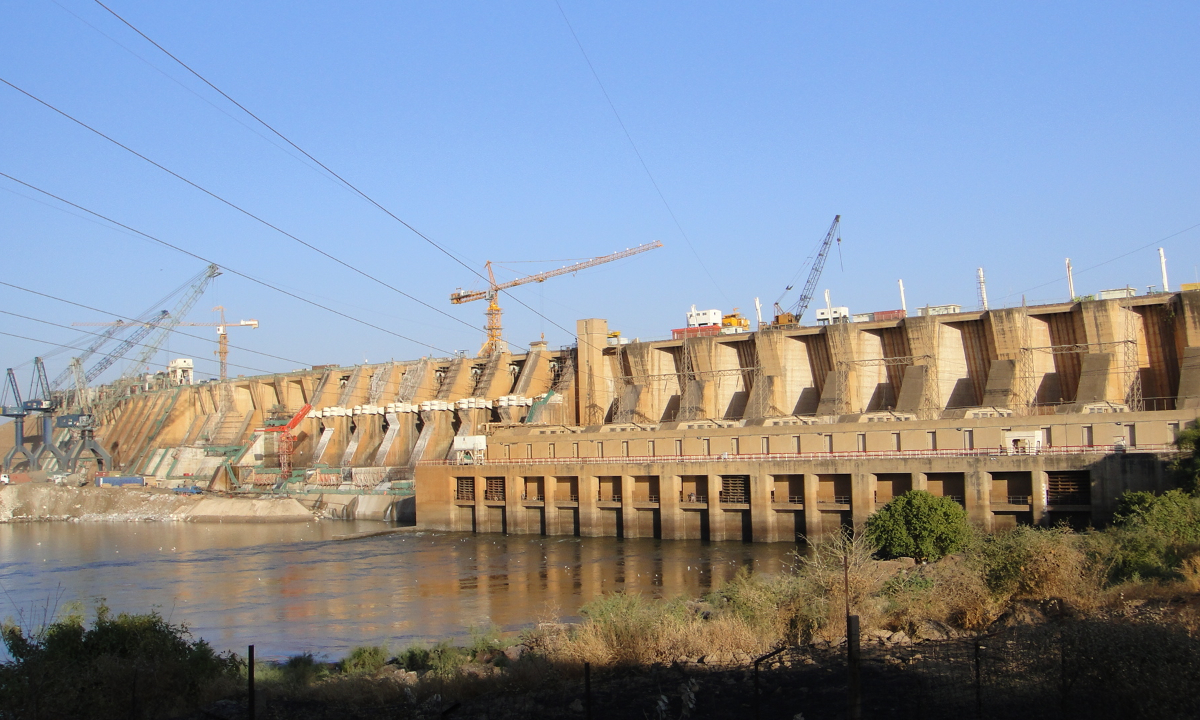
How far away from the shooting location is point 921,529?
2995cm

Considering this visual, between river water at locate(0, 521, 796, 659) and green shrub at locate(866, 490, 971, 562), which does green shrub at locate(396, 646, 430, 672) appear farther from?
green shrub at locate(866, 490, 971, 562)

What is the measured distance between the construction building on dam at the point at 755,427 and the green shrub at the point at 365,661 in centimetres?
2385

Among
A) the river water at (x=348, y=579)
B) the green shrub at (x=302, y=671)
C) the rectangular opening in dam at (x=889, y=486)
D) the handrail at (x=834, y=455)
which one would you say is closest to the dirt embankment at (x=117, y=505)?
the river water at (x=348, y=579)

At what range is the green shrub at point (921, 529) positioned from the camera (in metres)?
29.8

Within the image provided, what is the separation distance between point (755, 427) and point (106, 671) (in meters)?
A: 35.5

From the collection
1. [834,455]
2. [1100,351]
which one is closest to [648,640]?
[834,455]

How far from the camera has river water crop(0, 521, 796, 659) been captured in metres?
28.6

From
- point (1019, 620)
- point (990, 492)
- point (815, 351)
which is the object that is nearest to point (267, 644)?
point (1019, 620)

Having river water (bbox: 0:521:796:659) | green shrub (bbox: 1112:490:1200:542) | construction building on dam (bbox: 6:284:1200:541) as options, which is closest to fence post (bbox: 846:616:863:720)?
green shrub (bbox: 1112:490:1200:542)

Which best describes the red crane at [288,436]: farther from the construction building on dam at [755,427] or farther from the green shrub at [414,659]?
the green shrub at [414,659]

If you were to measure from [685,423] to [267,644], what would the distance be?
35.0m

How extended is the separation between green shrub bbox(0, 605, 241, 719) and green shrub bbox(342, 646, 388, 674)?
2396 millimetres

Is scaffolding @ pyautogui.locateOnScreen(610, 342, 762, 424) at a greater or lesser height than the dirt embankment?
greater

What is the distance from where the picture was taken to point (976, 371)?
188 ft
